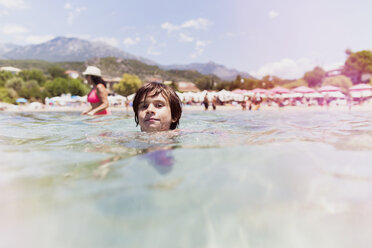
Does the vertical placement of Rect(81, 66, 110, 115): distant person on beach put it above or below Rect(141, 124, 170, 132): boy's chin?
above

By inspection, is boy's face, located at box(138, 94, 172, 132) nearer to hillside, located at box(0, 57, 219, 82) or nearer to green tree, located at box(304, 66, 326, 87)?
green tree, located at box(304, 66, 326, 87)

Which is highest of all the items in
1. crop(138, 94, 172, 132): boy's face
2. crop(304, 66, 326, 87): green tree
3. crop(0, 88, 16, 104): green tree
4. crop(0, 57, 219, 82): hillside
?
crop(0, 57, 219, 82): hillside

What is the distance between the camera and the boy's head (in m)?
2.81

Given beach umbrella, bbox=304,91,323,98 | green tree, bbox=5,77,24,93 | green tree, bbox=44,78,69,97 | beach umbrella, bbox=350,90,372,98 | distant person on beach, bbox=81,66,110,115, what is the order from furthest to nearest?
green tree, bbox=44,78,69,97
green tree, bbox=5,77,24,93
beach umbrella, bbox=304,91,323,98
beach umbrella, bbox=350,90,372,98
distant person on beach, bbox=81,66,110,115

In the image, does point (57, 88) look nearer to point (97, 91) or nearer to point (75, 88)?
point (75, 88)

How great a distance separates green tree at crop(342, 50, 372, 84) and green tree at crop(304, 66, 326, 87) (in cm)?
836

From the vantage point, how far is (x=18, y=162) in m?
1.68

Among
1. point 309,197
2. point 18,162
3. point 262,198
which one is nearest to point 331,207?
point 309,197

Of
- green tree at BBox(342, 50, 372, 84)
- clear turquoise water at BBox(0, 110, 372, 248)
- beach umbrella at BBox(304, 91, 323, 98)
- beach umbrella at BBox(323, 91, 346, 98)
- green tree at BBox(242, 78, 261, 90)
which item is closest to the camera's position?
clear turquoise water at BBox(0, 110, 372, 248)

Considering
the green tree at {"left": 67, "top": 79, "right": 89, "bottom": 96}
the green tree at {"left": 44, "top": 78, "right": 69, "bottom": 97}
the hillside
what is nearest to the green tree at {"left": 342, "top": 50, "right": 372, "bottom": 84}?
the green tree at {"left": 67, "top": 79, "right": 89, "bottom": 96}

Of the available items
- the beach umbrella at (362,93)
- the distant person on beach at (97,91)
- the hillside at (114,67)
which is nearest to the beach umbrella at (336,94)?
the beach umbrella at (362,93)

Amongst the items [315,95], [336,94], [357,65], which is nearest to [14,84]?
[315,95]

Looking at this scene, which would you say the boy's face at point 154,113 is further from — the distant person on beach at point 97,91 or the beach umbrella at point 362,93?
the beach umbrella at point 362,93

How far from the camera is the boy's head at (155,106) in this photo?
111 inches
